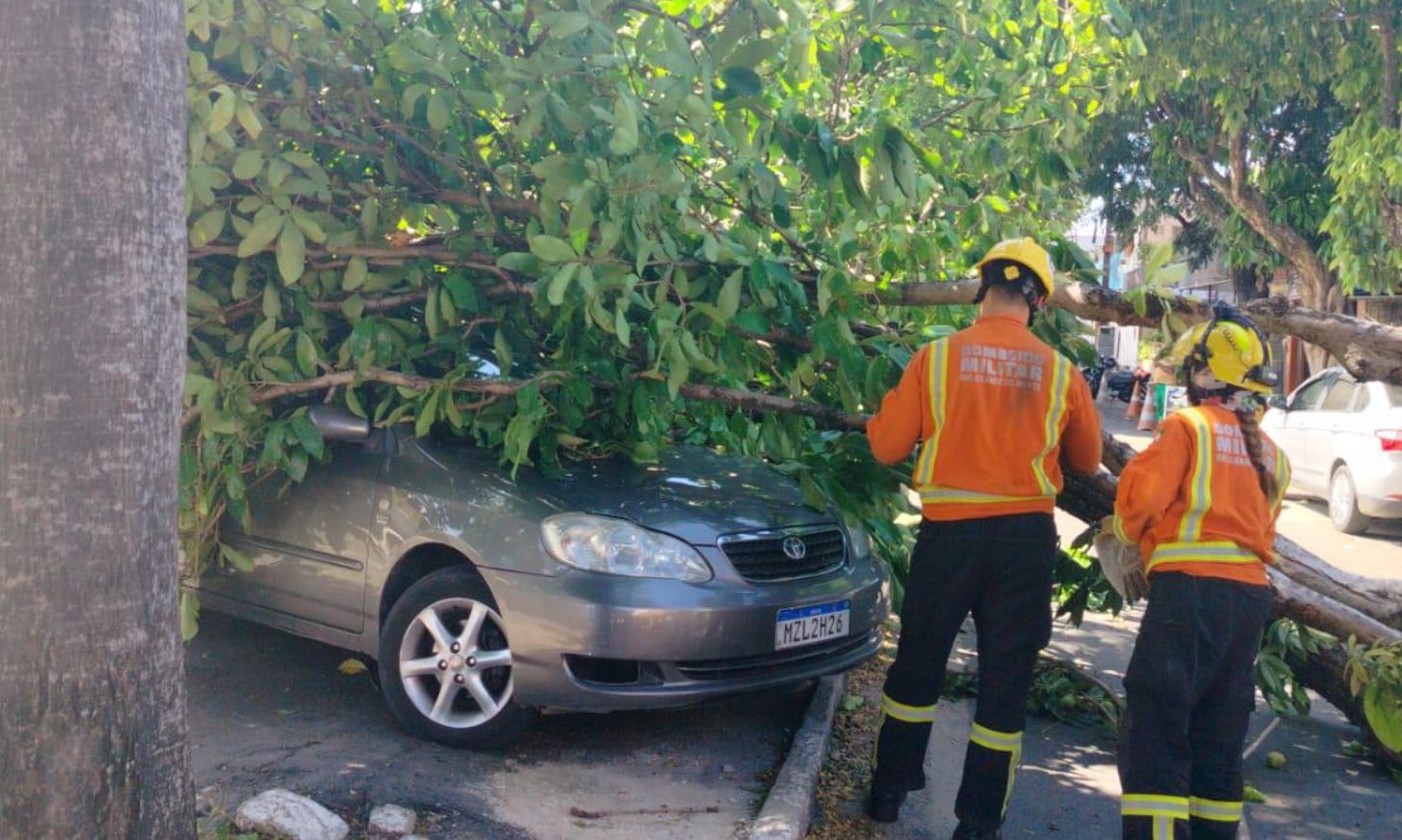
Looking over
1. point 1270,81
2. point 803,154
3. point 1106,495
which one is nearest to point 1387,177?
point 1270,81

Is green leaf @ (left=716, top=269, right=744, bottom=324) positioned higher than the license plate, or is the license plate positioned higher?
green leaf @ (left=716, top=269, right=744, bottom=324)

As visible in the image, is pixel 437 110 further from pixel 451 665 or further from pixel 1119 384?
pixel 1119 384

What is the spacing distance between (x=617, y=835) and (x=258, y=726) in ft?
5.62

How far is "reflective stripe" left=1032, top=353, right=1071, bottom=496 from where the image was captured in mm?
4281

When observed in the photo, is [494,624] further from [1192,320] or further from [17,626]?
[1192,320]

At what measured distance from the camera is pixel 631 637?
4629 mm

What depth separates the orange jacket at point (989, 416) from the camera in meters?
4.27

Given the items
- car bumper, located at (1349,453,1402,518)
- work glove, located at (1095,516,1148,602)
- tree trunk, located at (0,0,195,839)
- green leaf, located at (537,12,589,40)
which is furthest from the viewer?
car bumper, located at (1349,453,1402,518)

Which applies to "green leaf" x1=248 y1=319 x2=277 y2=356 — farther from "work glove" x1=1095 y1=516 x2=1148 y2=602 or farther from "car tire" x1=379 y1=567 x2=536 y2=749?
"work glove" x1=1095 y1=516 x2=1148 y2=602

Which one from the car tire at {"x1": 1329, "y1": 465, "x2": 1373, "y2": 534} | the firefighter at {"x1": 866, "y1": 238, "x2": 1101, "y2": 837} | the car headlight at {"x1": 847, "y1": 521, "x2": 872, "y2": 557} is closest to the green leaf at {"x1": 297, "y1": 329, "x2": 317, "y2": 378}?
the firefighter at {"x1": 866, "y1": 238, "x2": 1101, "y2": 837}

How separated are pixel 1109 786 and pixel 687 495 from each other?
1973mm

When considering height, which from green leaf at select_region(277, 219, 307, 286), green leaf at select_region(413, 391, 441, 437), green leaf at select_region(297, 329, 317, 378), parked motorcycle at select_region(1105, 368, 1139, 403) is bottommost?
parked motorcycle at select_region(1105, 368, 1139, 403)

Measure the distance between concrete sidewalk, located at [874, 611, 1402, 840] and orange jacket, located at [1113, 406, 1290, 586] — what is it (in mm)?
1303

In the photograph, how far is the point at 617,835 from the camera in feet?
14.0
